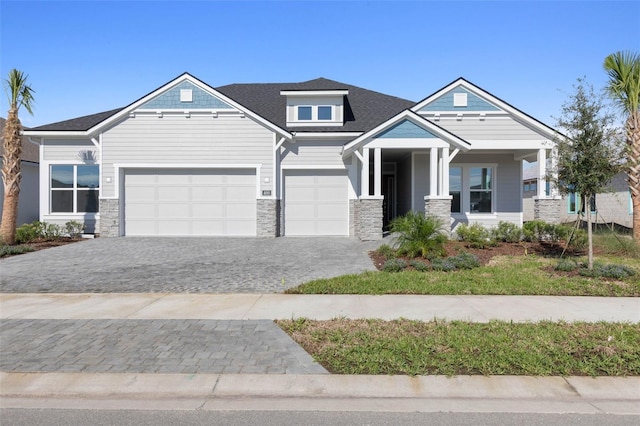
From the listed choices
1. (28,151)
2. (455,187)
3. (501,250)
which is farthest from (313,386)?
(28,151)

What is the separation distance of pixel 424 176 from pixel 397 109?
4.64 metres

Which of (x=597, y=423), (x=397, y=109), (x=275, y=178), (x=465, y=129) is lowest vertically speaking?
(x=597, y=423)

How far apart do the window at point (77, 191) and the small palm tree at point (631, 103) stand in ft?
68.5

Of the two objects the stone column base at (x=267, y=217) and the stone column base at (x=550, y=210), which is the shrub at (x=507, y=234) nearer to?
the stone column base at (x=550, y=210)

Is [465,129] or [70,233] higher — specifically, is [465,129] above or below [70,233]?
above

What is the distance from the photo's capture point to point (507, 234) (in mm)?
14625

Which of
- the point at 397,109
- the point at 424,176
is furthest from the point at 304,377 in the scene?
the point at 397,109

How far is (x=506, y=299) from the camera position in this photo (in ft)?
24.8

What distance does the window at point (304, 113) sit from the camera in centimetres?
1858

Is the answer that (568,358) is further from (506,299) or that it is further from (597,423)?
(506,299)

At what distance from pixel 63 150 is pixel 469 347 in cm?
1903

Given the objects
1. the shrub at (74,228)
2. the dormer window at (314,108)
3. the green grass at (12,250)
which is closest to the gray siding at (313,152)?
the dormer window at (314,108)

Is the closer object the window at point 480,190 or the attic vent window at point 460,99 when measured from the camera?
the attic vent window at point 460,99

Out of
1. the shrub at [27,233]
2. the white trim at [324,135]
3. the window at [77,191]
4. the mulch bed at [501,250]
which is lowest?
the mulch bed at [501,250]
